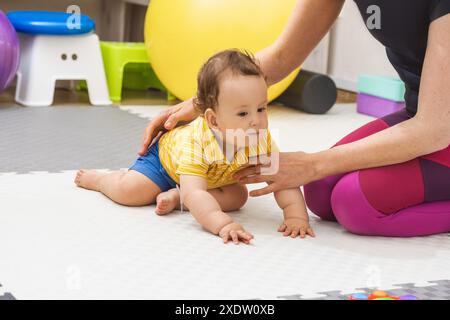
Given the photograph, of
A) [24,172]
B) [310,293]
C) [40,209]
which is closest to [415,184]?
[310,293]

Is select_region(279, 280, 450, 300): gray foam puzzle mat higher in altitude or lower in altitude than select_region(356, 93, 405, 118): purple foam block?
higher

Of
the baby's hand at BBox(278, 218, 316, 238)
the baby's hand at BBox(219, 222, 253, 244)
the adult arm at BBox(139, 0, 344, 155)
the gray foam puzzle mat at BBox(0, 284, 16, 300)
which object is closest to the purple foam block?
the adult arm at BBox(139, 0, 344, 155)

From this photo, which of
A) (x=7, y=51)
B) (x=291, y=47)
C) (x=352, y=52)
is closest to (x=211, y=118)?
(x=291, y=47)

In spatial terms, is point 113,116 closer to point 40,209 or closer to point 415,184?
point 40,209

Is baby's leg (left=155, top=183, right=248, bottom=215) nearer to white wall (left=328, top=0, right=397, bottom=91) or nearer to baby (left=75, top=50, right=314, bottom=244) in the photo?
baby (left=75, top=50, right=314, bottom=244)

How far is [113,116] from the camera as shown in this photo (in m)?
2.62

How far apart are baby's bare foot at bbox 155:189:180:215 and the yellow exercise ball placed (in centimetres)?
110

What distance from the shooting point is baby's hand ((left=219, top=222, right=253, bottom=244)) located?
138cm

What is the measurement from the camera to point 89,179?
1690 mm

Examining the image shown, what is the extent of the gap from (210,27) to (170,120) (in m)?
1.02

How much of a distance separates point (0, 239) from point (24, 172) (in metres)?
Result: 0.49

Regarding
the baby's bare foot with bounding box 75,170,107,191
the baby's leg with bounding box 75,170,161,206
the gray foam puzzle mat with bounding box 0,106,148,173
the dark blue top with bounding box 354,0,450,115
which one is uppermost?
the dark blue top with bounding box 354,0,450,115

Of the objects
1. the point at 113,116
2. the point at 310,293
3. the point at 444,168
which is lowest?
the point at 113,116

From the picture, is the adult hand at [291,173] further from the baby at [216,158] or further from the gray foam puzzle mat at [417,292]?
the gray foam puzzle mat at [417,292]
